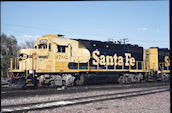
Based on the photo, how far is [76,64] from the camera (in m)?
15.2

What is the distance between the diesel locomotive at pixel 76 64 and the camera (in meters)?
13.5

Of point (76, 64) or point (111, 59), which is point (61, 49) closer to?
point (76, 64)

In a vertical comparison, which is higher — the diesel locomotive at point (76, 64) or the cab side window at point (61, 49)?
the cab side window at point (61, 49)

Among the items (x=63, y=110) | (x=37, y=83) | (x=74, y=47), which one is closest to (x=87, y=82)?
(x=74, y=47)

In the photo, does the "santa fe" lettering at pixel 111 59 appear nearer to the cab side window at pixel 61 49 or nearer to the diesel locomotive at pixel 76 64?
the diesel locomotive at pixel 76 64

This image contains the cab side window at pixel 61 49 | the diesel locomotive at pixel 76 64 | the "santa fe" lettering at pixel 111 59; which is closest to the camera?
the diesel locomotive at pixel 76 64

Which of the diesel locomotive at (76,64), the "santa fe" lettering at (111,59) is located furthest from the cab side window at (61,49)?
the "santa fe" lettering at (111,59)

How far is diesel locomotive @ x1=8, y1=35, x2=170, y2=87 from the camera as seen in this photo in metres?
13.5

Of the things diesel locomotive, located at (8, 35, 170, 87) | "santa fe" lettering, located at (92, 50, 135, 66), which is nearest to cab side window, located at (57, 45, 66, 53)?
diesel locomotive, located at (8, 35, 170, 87)

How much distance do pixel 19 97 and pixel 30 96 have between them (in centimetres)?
60

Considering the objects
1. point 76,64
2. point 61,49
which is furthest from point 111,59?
point 61,49

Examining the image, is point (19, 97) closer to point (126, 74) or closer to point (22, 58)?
point (22, 58)

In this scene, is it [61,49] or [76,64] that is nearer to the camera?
[61,49]

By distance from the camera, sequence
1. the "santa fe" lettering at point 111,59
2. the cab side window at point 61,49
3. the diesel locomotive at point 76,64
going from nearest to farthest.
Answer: the diesel locomotive at point 76,64
the cab side window at point 61,49
the "santa fe" lettering at point 111,59
